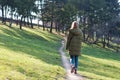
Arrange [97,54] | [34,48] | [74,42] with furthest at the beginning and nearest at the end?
[97,54] < [34,48] < [74,42]

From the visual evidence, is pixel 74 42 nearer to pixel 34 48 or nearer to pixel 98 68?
pixel 98 68

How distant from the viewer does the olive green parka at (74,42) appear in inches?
827

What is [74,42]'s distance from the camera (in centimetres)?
2116

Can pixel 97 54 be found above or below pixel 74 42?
below

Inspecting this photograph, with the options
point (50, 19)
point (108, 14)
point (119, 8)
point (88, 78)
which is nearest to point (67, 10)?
point (50, 19)

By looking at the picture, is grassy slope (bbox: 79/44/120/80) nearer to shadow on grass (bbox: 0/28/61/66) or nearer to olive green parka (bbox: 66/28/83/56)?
olive green parka (bbox: 66/28/83/56)

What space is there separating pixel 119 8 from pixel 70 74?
99315 millimetres

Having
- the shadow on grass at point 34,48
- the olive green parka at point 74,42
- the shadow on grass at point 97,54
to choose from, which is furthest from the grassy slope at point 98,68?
the shadow on grass at point 97,54

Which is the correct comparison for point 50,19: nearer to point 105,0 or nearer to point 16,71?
point 105,0

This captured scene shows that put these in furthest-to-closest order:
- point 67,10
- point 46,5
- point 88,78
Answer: point 46,5 → point 67,10 → point 88,78

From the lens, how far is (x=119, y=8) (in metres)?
118

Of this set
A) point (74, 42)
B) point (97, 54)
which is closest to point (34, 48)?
point (74, 42)

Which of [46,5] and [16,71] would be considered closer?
[16,71]

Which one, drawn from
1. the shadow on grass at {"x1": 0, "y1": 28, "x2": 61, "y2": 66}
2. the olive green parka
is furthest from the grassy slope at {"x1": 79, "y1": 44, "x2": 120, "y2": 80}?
the shadow on grass at {"x1": 0, "y1": 28, "x2": 61, "y2": 66}
